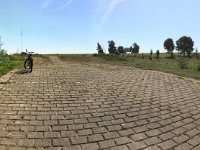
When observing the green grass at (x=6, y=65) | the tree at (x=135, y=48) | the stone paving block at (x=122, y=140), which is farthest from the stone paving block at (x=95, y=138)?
the tree at (x=135, y=48)

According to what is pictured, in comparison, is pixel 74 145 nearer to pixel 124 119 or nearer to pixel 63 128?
pixel 63 128

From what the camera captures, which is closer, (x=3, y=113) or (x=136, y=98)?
(x=3, y=113)

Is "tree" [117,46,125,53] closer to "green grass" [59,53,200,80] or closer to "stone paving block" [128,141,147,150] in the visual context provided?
"green grass" [59,53,200,80]

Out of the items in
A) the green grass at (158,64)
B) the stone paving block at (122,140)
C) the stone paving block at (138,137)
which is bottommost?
the stone paving block at (138,137)

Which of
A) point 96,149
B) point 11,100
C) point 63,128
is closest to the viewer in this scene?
point 96,149

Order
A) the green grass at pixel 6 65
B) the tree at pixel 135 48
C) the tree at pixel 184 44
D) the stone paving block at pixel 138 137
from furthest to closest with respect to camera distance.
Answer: the tree at pixel 135 48 → the tree at pixel 184 44 → the green grass at pixel 6 65 → the stone paving block at pixel 138 137

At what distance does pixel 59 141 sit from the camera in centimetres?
372

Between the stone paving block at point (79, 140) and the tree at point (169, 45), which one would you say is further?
the tree at point (169, 45)

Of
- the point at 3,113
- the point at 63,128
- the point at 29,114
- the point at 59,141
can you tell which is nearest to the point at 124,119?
the point at 63,128

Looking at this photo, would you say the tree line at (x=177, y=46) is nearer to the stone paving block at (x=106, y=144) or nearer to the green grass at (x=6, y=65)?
the green grass at (x=6, y=65)

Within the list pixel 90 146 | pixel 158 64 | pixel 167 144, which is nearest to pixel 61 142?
pixel 90 146

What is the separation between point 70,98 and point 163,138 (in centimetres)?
342

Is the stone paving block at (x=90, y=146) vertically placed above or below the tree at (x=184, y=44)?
below

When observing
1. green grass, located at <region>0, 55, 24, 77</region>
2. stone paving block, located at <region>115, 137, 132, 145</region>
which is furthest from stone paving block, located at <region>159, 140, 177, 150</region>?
green grass, located at <region>0, 55, 24, 77</region>
